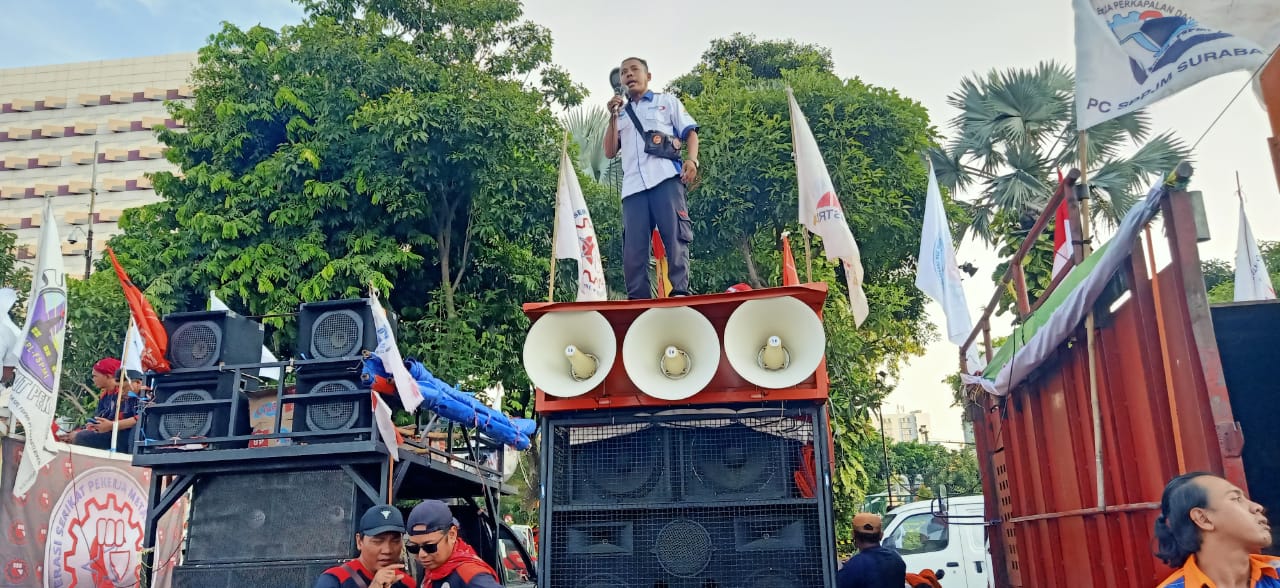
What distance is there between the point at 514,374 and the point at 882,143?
7413 millimetres

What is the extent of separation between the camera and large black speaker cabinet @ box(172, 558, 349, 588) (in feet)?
18.7

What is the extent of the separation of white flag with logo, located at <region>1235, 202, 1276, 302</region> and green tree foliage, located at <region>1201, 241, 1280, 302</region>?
14892 millimetres

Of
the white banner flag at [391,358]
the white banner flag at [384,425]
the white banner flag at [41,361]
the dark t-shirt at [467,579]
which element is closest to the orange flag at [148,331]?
the white banner flag at [41,361]

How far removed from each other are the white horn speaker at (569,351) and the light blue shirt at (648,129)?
1.52m

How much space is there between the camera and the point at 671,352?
4930 millimetres

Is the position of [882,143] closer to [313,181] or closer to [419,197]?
[419,197]

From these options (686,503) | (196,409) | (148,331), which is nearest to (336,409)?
(196,409)

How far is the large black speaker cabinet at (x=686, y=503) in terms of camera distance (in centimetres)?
469

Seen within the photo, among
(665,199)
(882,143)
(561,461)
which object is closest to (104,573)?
(561,461)

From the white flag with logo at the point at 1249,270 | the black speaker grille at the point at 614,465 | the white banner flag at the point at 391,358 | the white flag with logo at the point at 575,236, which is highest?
the white flag with logo at the point at 575,236

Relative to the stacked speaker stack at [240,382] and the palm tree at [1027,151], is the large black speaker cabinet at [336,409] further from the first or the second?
the palm tree at [1027,151]

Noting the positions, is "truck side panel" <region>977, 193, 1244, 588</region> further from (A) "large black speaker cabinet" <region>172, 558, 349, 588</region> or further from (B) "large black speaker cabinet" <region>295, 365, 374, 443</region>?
(A) "large black speaker cabinet" <region>172, 558, 349, 588</region>

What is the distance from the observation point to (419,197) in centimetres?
1337

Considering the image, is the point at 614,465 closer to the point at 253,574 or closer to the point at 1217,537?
the point at 253,574
